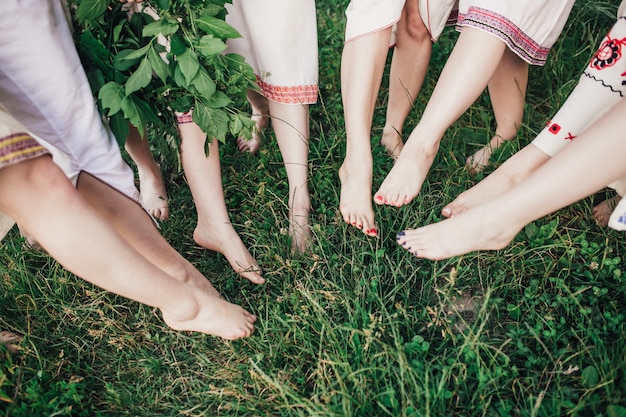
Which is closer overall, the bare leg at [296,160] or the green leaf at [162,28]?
the green leaf at [162,28]

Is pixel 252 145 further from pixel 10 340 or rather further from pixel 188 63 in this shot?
pixel 10 340

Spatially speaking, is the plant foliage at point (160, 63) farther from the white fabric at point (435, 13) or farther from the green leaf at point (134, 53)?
the white fabric at point (435, 13)

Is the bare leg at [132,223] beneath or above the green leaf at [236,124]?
beneath

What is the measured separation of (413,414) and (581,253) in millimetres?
→ 818

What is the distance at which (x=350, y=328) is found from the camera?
144cm

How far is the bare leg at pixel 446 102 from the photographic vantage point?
1595 mm

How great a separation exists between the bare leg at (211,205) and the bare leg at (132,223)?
217 mm

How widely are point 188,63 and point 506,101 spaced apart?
4.25ft

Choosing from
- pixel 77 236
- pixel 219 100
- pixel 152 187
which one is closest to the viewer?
→ pixel 77 236

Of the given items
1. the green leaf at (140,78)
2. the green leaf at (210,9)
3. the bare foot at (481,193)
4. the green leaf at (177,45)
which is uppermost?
the green leaf at (210,9)

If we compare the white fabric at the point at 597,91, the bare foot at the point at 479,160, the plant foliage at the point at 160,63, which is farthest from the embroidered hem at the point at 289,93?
the white fabric at the point at 597,91

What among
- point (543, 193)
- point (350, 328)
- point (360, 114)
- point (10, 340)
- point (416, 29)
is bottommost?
point (10, 340)

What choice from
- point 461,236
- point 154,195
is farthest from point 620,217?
point 154,195

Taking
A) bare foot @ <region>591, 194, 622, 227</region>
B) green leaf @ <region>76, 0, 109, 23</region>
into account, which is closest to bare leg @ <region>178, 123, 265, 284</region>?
green leaf @ <region>76, 0, 109, 23</region>
